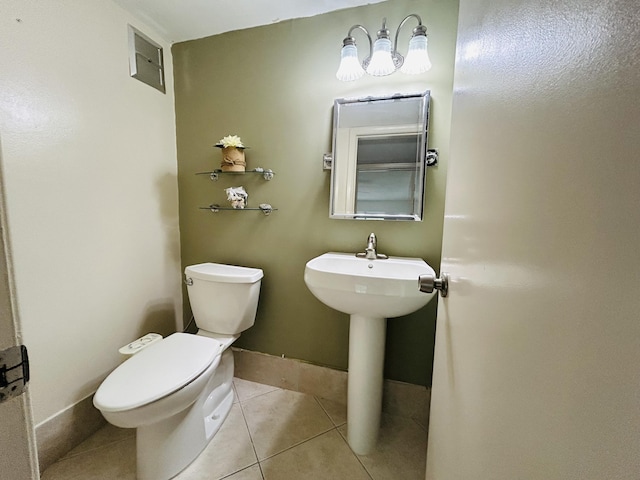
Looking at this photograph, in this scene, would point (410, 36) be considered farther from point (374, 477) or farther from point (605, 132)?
point (374, 477)

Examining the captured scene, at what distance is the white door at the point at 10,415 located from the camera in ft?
1.12

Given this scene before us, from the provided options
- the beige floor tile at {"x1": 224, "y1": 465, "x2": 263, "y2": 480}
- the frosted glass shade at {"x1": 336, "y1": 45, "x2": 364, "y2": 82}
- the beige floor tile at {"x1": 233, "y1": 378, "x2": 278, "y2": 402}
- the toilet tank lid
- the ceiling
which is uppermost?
the ceiling

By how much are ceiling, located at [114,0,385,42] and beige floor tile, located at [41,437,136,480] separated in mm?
2123

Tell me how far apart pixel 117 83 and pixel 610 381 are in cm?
185

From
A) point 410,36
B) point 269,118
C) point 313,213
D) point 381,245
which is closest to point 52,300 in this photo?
point 313,213

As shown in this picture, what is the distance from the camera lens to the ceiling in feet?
4.09

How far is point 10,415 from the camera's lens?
349mm

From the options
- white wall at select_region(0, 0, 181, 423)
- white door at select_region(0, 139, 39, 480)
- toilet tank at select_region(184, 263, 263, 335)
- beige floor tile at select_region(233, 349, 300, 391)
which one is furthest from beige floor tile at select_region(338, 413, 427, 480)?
white wall at select_region(0, 0, 181, 423)

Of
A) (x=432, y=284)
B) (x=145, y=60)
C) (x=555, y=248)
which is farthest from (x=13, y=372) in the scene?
(x=145, y=60)

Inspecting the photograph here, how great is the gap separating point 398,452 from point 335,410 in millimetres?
366

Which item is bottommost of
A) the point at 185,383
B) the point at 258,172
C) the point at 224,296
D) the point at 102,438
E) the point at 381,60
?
the point at 102,438

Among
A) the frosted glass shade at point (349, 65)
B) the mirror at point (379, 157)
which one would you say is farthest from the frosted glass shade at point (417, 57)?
the frosted glass shade at point (349, 65)

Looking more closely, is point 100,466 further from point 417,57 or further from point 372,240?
point 417,57

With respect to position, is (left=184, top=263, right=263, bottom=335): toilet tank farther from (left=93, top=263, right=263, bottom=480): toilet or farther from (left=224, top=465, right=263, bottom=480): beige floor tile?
(left=224, top=465, right=263, bottom=480): beige floor tile
